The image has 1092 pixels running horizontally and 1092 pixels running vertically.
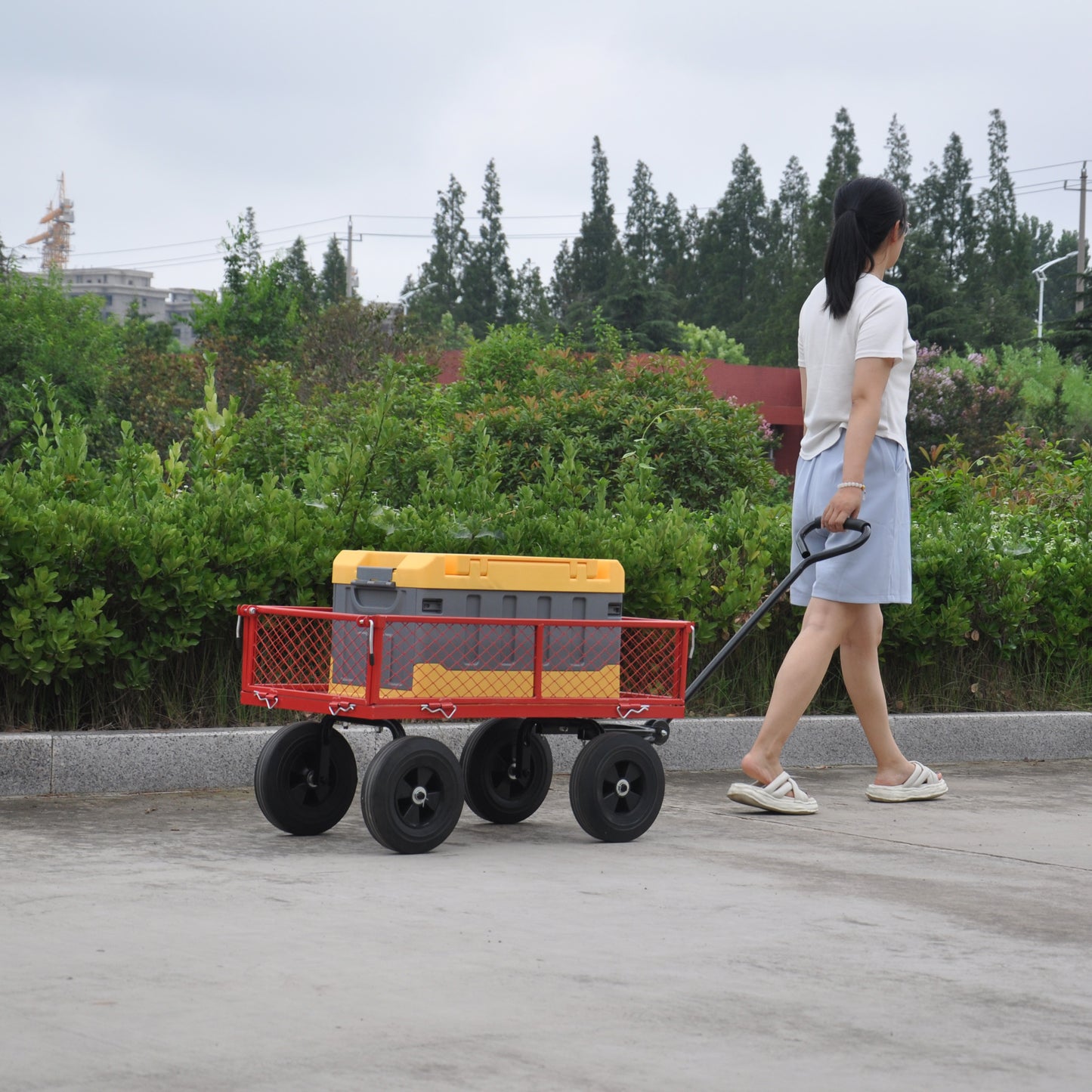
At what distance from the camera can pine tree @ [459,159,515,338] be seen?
91.7 m

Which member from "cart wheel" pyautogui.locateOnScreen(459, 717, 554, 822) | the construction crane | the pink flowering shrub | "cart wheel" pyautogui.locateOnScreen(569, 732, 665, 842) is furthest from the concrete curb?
the construction crane

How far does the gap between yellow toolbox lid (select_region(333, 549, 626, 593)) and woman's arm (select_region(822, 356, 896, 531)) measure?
84 centimetres

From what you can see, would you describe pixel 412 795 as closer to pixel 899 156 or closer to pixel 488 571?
pixel 488 571

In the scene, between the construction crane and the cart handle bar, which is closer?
the cart handle bar

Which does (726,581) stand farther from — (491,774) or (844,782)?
(491,774)

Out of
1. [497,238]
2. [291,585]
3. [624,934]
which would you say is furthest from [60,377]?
[497,238]

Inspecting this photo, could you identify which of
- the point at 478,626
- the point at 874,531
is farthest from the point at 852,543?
the point at 478,626

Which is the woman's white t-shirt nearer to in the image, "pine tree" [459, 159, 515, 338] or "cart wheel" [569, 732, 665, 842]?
Answer: "cart wheel" [569, 732, 665, 842]

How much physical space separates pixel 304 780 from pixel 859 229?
2921mm

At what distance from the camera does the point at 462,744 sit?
6363 millimetres

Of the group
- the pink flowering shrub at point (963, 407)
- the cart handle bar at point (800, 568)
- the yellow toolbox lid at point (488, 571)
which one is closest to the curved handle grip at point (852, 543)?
the cart handle bar at point (800, 568)

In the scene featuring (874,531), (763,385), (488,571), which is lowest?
(488,571)

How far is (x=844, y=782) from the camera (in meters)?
6.58

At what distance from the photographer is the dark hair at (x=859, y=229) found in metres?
5.87
